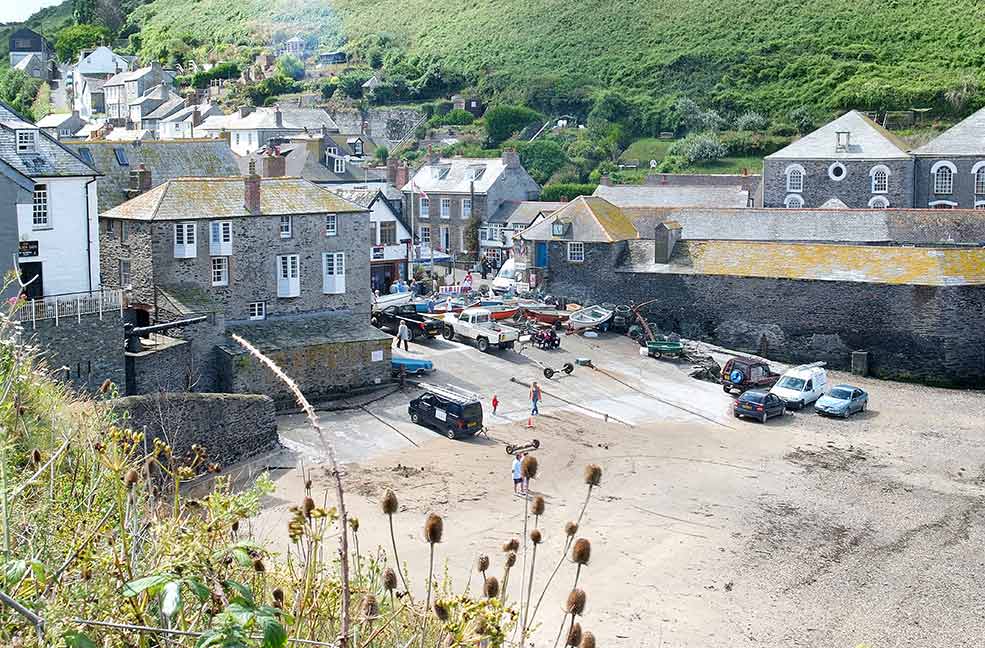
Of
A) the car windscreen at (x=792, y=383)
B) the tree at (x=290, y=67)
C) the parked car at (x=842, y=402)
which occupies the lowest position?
the parked car at (x=842, y=402)

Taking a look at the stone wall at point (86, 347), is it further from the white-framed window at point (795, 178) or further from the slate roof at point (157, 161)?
the white-framed window at point (795, 178)

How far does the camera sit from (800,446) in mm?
25344

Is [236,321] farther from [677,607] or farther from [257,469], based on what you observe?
[677,607]

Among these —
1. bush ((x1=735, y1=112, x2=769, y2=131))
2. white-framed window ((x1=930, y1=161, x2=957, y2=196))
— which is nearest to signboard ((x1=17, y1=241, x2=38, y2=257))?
white-framed window ((x1=930, y1=161, x2=957, y2=196))

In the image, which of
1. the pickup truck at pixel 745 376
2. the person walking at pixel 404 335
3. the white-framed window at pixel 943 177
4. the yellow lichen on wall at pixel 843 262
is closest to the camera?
the pickup truck at pixel 745 376

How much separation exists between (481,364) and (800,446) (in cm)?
978

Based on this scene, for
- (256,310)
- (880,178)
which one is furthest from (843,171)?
(256,310)

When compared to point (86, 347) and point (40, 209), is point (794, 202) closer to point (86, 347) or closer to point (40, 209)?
point (40, 209)

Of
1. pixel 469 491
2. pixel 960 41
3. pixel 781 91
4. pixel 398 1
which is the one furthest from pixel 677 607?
pixel 398 1

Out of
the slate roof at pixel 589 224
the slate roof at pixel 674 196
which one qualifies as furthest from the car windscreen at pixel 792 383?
the slate roof at pixel 674 196

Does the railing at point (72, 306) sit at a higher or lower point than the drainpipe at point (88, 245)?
lower

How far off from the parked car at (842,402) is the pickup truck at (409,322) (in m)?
11.7

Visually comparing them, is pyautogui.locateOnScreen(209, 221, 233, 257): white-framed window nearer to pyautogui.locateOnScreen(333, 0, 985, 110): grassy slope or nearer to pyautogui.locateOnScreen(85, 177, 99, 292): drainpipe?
pyautogui.locateOnScreen(85, 177, 99, 292): drainpipe

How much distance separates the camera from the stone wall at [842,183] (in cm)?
4912
